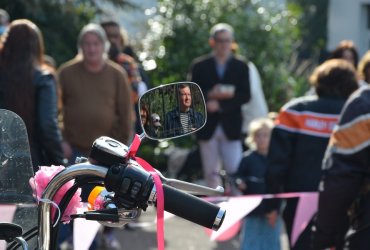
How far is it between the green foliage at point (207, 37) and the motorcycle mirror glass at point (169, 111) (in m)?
9.86

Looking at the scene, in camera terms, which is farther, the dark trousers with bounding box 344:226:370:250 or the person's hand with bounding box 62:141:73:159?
the person's hand with bounding box 62:141:73:159

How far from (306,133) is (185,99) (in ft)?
11.7

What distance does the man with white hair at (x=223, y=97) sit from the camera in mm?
9680

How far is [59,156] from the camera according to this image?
608 centimetres

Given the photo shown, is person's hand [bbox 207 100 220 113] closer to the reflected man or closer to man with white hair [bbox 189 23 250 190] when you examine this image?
man with white hair [bbox 189 23 250 190]

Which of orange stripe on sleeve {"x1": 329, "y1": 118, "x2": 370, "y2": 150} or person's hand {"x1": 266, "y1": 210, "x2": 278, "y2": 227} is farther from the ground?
orange stripe on sleeve {"x1": 329, "y1": 118, "x2": 370, "y2": 150}

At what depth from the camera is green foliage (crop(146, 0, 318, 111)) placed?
12.7 metres

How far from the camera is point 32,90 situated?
595 cm

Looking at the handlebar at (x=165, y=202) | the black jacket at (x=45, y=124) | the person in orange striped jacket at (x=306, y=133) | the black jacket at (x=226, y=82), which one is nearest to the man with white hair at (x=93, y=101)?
the black jacket at (x=45, y=124)

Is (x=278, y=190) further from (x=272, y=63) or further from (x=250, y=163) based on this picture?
(x=272, y=63)

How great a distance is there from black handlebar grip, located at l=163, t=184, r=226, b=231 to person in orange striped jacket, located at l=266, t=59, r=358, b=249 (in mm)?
3714

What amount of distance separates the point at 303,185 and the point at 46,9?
711 centimetres

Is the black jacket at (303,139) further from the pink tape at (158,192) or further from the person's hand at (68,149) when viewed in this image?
the pink tape at (158,192)

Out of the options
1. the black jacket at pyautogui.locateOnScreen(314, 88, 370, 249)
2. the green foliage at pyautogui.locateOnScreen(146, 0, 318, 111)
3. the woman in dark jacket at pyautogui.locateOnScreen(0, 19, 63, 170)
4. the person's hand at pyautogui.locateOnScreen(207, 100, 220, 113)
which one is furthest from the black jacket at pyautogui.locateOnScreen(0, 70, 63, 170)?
the green foliage at pyautogui.locateOnScreen(146, 0, 318, 111)
